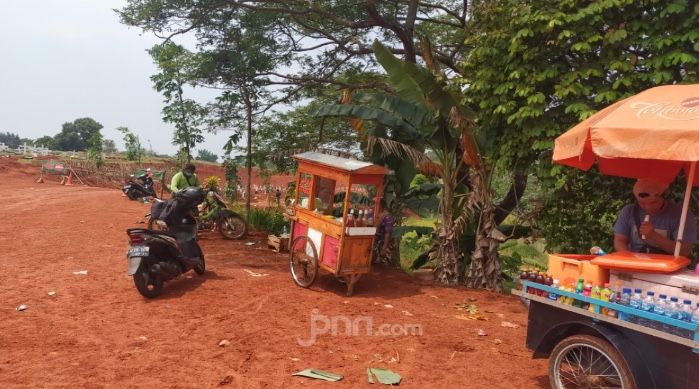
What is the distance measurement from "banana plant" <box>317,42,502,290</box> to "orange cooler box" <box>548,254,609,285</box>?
12.1 ft

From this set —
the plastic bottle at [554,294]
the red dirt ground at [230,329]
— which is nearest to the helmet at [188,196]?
the red dirt ground at [230,329]

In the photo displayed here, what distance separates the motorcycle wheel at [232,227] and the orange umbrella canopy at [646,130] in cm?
840

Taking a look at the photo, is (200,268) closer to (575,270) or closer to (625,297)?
(575,270)

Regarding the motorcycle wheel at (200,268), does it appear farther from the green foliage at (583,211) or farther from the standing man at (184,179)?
the green foliage at (583,211)

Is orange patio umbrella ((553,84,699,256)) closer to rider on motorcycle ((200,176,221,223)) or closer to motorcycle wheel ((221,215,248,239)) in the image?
motorcycle wheel ((221,215,248,239))

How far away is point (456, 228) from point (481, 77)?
2.37 metres

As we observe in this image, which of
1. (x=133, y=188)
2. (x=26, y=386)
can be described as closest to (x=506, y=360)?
(x=26, y=386)

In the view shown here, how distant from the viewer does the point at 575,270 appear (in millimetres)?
3895

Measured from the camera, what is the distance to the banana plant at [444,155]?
7680 millimetres

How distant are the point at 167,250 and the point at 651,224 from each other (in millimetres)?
5545

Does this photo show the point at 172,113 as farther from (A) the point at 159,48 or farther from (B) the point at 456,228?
(B) the point at 456,228

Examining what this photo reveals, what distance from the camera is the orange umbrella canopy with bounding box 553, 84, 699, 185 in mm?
3322

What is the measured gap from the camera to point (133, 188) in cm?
1856

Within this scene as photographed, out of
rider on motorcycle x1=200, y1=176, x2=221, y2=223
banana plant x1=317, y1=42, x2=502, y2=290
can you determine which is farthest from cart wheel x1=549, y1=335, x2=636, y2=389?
rider on motorcycle x1=200, y1=176, x2=221, y2=223
